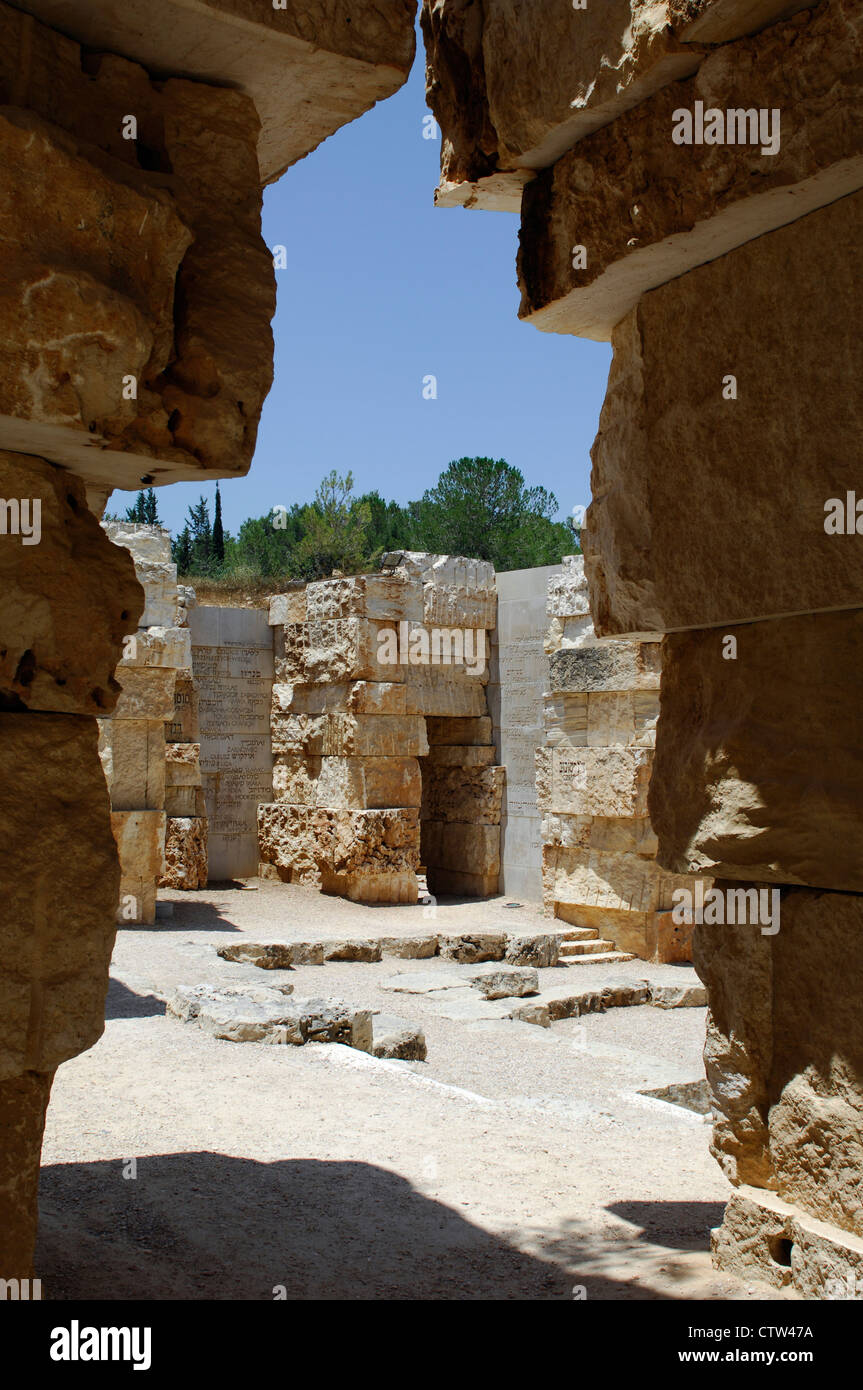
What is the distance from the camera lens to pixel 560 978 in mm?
9555

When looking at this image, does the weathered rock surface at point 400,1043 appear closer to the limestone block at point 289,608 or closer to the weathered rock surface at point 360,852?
the weathered rock surface at point 360,852

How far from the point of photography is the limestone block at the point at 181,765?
37.6 feet

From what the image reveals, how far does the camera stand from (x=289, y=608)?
45.5ft

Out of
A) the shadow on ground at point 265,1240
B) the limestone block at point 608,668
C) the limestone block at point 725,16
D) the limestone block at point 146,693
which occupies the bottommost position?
the shadow on ground at point 265,1240

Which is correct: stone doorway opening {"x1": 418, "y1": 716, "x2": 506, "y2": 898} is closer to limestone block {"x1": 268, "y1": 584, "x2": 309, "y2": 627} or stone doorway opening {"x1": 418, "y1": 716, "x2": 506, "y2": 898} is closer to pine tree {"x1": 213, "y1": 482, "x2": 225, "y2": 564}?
limestone block {"x1": 268, "y1": 584, "x2": 309, "y2": 627}

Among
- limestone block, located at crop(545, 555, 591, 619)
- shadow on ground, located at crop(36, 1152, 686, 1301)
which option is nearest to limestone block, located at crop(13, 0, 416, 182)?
shadow on ground, located at crop(36, 1152, 686, 1301)

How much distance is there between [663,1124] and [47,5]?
4878 millimetres

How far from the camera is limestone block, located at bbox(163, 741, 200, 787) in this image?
11453 mm

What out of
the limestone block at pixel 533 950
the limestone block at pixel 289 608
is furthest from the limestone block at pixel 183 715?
the limestone block at pixel 533 950

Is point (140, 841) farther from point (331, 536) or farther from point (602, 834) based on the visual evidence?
point (331, 536)

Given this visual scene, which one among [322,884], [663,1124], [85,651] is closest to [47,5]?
[85,651]

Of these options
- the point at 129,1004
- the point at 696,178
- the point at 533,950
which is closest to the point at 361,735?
the point at 533,950

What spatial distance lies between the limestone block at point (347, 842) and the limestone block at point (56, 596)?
9948 mm

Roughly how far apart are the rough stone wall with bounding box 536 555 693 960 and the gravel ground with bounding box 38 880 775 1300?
337 cm
